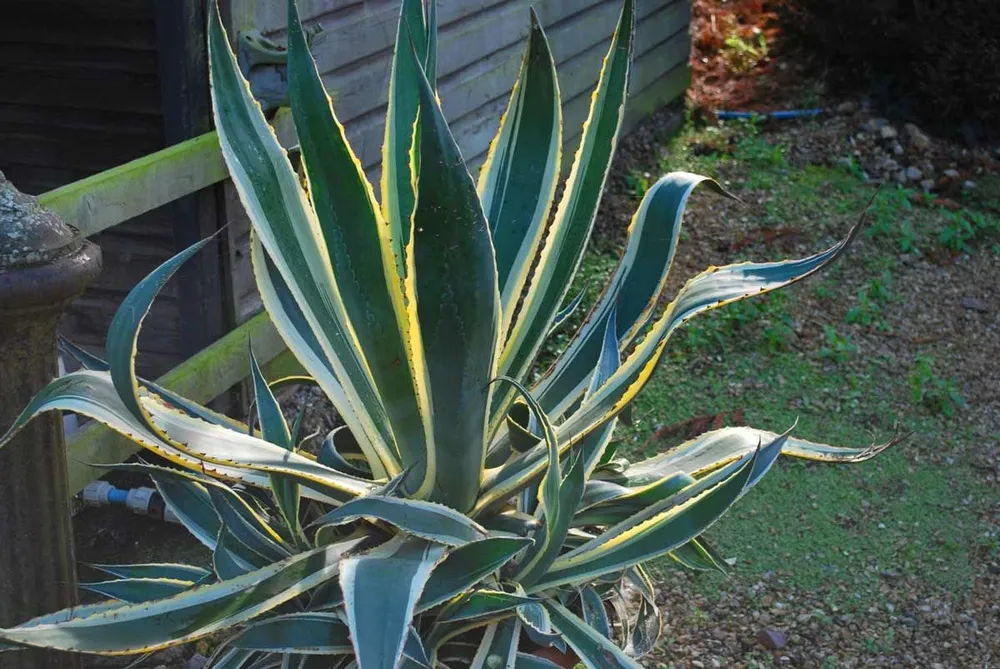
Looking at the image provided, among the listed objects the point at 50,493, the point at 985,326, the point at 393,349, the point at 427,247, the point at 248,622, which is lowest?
the point at 985,326

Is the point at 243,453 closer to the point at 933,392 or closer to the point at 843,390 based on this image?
the point at 843,390

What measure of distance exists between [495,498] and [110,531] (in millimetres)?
1390

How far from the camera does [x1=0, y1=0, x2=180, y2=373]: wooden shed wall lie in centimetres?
334

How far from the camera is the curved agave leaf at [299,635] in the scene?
5.45ft

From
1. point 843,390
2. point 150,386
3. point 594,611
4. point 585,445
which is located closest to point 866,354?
point 843,390

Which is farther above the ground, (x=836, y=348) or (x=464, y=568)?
(x=464, y=568)

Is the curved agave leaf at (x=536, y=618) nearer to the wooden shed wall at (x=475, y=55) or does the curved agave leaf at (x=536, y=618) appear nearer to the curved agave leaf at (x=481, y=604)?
the curved agave leaf at (x=481, y=604)

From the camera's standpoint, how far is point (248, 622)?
1753 millimetres

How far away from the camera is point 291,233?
6.50 feet

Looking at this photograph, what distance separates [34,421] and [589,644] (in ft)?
3.07

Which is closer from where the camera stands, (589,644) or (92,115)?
(589,644)

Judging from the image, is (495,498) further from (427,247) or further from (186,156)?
(186,156)

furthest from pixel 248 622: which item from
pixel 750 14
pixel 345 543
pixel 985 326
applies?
pixel 750 14

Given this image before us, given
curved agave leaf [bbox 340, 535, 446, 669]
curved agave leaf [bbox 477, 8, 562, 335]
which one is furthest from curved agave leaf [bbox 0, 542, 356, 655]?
curved agave leaf [bbox 477, 8, 562, 335]
